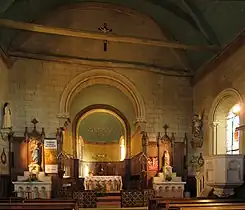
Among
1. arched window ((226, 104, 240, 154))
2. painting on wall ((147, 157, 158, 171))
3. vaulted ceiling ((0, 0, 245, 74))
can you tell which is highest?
vaulted ceiling ((0, 0, 245, 74))

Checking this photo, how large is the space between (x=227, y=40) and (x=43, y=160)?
21.8 feet

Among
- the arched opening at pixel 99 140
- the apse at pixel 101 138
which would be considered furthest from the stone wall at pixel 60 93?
the apse at pixel 101 138

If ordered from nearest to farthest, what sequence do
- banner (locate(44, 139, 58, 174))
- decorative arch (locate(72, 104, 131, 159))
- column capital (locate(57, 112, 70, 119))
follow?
banner (locate(44, 139, 58, 174)) → column capital (locate(57, 112, 70, 119)) → decorative arch (locate(72, 104, 131, 159))

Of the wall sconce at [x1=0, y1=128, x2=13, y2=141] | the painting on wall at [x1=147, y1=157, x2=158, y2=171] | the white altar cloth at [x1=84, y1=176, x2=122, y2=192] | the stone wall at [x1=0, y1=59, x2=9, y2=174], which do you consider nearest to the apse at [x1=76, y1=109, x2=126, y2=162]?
the white altar cloth at [x1=84, y1=176, x2=122, y2=192]

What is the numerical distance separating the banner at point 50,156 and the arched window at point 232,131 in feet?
17.6

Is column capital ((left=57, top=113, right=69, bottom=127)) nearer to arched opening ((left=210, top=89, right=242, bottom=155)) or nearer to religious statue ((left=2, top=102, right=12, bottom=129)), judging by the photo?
religious statue ((left=2, top=102, right=12, bottom=129))


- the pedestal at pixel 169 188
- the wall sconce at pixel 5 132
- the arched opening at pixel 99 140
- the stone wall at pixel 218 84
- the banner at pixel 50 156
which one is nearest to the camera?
the stone wall at pixel 218 84

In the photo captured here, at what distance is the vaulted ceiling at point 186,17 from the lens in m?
10.8

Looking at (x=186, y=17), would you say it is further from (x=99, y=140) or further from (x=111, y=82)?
(x=99, y=140)

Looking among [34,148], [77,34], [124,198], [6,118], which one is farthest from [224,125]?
[6,118]

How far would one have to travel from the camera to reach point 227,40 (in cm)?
1165

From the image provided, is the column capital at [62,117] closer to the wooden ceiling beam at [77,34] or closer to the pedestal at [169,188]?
the wooden ceiling beam at [77,34]

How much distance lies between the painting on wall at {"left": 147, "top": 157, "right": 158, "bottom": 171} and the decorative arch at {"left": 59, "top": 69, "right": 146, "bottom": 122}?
133 cm

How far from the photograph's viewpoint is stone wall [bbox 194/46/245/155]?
10.9 metres
